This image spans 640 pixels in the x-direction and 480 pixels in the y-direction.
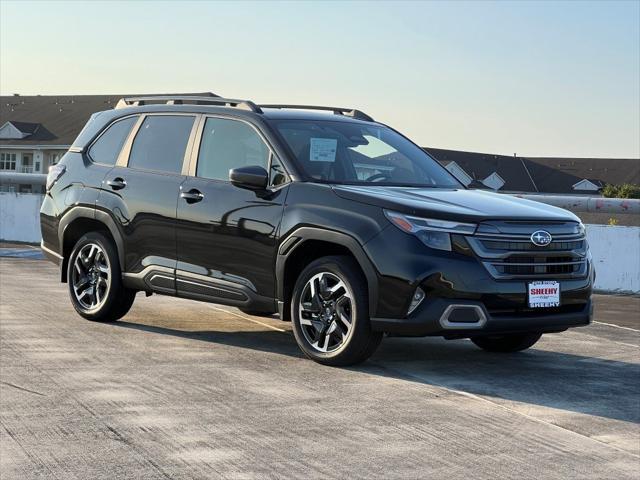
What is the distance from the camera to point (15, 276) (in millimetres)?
13789

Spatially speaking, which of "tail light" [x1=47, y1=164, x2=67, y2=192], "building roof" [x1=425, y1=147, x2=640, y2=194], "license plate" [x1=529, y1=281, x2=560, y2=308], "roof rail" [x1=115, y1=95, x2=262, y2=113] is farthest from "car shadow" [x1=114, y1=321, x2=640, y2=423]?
"building roof" [x1=425, y1=147, x2=640, y2=194]

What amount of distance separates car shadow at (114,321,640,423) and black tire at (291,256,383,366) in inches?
6.6

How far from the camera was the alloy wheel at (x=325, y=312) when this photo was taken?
7.45 m

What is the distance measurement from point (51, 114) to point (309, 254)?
86544 mm

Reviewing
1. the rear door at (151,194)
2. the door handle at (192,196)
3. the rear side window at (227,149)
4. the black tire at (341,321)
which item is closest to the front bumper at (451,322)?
the black tire at (341,321)

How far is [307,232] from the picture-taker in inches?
300

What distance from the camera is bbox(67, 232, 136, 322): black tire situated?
920 centimetres

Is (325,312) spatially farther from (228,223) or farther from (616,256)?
(616,256)

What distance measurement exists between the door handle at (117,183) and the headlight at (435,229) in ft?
9.76

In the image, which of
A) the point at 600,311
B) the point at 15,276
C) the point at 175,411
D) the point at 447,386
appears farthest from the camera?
the point at 15,276

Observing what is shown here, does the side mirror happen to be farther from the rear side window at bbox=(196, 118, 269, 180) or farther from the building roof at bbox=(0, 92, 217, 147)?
the building roof at bbox=(0, 92, 217, 147)

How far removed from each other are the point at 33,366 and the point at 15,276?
6.78 meters

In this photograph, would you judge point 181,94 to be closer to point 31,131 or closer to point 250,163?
point 250,163

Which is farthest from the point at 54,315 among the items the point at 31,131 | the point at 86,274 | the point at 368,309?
the point at 31,131
